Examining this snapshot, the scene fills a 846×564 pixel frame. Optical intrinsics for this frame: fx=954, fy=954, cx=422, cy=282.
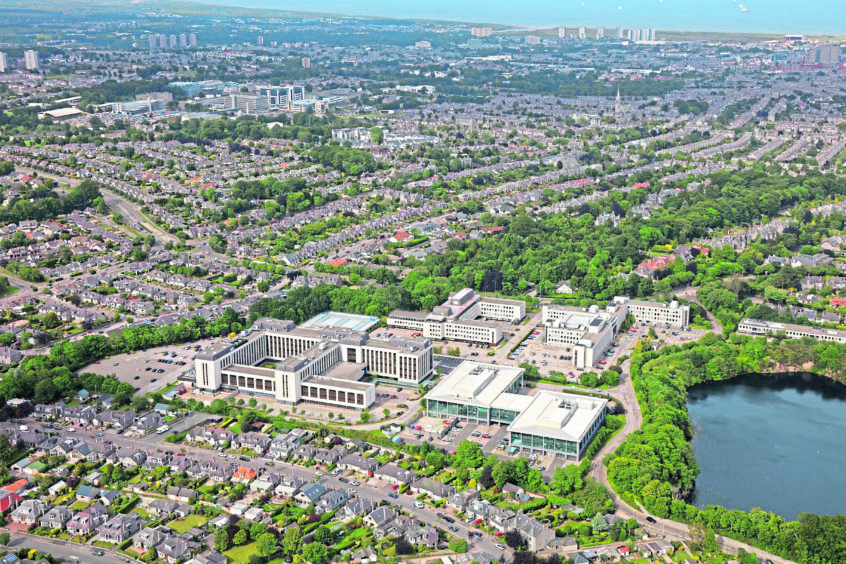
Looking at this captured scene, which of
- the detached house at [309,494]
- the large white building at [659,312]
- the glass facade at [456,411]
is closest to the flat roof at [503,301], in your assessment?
the large white building at [659,312]

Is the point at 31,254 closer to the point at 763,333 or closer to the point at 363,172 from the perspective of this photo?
the point at 363,172

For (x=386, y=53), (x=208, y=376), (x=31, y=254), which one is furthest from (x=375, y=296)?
(x=386, y=53)

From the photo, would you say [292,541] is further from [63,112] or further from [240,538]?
[63,112]

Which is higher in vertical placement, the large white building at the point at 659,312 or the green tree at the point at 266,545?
the large white building at the point at 659,312

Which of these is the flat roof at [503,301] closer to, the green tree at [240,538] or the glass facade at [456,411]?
the glass facade at [456,411]

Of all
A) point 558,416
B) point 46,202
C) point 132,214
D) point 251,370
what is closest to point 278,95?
point 132,214

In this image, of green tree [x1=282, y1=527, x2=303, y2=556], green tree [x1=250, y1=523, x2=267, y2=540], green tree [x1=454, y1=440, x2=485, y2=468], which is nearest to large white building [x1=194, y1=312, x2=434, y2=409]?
green tree [x1=454, y1=440, x2=485, y2=468]
